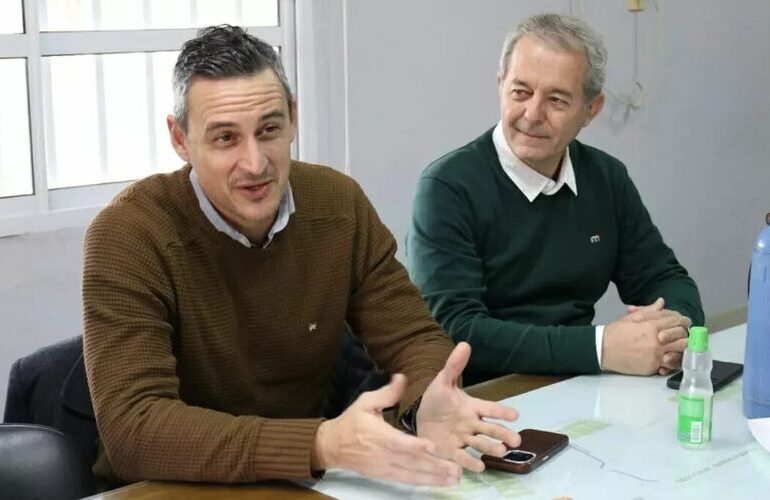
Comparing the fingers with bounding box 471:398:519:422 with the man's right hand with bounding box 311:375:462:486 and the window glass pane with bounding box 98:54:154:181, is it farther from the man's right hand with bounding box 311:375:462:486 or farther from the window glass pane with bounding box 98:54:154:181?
the window glass pane with bounding box 98:54:154:181

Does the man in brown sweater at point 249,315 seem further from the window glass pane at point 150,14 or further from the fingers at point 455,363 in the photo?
the window glass pane at point 150,14

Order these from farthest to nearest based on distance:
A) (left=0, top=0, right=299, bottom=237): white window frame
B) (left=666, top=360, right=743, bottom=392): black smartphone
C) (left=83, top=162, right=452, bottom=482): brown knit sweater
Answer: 1. (left=0, top=0, right=299, bottom=237): white window frame
2. (left=666, top=360, right=743, bottom=392): black smartphone
3. (left=83, top=162, right=452, bottom=482): brown knit sweater

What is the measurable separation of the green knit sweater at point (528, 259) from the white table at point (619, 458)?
0.17 meters

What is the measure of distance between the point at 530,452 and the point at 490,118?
7.08 ft

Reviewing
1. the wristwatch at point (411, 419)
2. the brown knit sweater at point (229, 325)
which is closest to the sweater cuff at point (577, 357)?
the brown knit sweater at point (229, 325)

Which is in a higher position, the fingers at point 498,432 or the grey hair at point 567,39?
the grey hair at point 567,39

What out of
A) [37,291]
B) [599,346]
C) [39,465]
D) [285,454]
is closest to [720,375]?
[599,346]

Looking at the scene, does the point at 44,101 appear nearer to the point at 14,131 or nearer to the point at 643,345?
the point at 14,131

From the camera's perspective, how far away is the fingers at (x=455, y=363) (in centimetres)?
172

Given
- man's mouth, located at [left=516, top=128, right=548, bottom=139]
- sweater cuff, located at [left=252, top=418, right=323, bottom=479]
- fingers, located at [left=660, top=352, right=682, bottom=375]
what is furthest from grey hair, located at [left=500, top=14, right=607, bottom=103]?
sweater cuff, located at [left=252, top=418, right=323, bottom=479]

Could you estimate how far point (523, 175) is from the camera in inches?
95.2

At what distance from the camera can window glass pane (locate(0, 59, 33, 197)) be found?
266 centimetres

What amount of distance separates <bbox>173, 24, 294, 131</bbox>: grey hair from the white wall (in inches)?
37.8

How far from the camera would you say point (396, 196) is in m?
3.43
